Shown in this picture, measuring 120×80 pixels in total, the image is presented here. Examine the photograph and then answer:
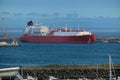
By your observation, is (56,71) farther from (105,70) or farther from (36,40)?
(36,40)

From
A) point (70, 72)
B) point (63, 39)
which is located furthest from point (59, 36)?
point (70, 72)

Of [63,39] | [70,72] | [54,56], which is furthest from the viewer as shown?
[63,39]

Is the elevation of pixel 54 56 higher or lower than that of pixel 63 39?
lower

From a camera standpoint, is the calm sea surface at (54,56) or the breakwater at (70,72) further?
the calm sea surface at (54,56)

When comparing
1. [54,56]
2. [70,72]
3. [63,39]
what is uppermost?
[70,72]

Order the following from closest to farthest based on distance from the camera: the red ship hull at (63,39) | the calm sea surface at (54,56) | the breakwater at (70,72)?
the breakwater at (70,72), the calm sea surface at (54,56), the red ship hull at (63,39)

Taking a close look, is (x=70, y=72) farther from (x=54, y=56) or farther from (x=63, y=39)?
(x=63, y=39)

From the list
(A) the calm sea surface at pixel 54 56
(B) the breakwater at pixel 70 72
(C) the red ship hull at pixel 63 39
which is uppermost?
(B) the breakwater at pixel 70 72

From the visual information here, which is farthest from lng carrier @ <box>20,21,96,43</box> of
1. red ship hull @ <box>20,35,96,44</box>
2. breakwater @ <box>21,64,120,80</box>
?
breakwater @ <box>21,64,120,80</box>

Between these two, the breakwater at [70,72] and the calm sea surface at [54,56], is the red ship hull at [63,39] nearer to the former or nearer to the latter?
the calm sea surface at [54,56]

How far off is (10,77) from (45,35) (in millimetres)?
40740

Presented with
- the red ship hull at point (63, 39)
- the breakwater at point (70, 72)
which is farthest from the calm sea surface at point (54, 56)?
the breakwater at point (70, 72)

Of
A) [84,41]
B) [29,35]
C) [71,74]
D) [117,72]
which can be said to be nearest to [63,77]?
[71,74]

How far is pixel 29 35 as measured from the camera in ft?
201
